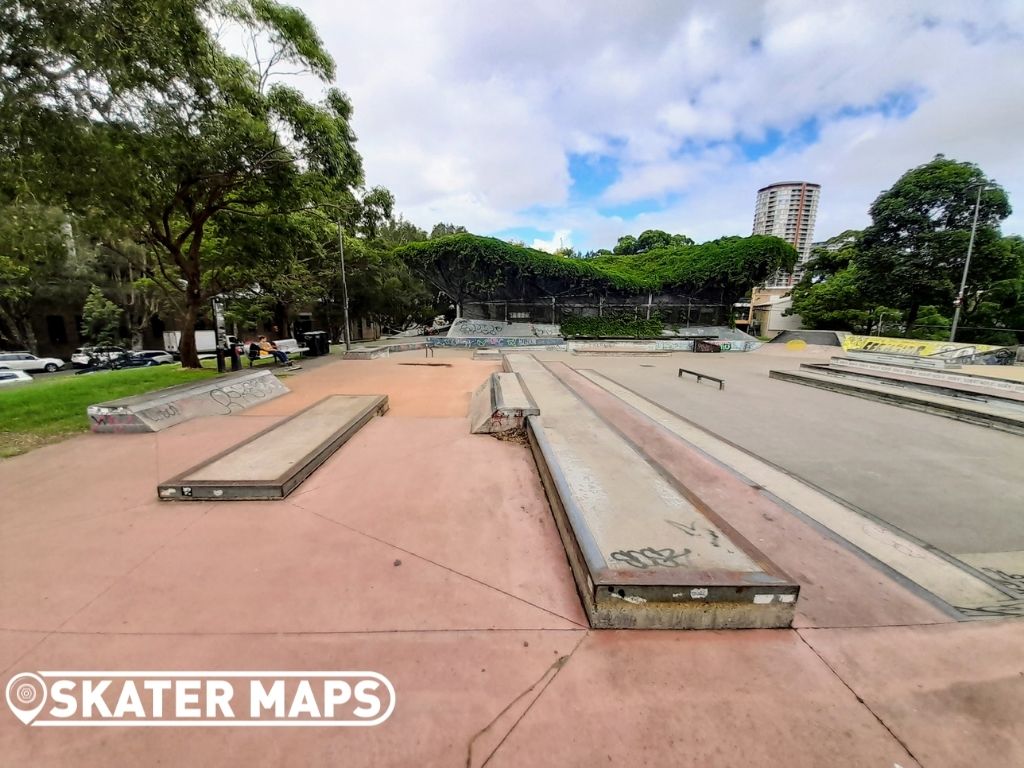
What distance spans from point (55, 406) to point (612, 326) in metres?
34.2

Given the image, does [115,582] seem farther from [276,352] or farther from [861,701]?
[276,352]

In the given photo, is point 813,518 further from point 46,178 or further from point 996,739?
point 46,178

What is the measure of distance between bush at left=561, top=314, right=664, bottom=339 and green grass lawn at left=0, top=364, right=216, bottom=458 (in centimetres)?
2886

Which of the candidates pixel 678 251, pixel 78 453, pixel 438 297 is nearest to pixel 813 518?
pixel 78 453

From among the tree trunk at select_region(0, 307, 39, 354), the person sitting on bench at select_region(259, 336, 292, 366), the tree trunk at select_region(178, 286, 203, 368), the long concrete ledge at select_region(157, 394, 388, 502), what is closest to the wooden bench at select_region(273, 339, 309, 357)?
the person sitting on bench at select_region(259, 336, 292, 366)

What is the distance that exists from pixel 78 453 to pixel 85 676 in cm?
506

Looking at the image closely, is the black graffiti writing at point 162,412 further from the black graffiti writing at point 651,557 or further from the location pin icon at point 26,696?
the black graffiti writing at point 651,557

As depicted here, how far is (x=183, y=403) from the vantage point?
736 cm

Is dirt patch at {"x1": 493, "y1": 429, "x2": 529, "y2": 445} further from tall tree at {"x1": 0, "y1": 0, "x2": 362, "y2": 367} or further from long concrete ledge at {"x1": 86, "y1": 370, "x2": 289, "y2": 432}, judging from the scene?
tall tree at {"x1": 0, "y1": 0, "x2": 362, "y2": 367}

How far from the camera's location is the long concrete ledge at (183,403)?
632 cm

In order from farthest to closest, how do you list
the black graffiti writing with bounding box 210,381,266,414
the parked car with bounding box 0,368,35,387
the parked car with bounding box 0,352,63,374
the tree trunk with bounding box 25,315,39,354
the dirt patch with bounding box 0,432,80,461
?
the tree trunk with bounding box 25,315,39,354 → the parked car with bounding box 0,352,63,374 → the parked car with bounding box 0,368,35,387 → the black graffiti writing with bounding box 210,381,266,414 → the dirt patch with bounding box 0,432,80,461

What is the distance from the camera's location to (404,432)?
6309 millimetres

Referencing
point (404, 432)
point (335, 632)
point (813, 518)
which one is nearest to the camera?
point (335, 632)

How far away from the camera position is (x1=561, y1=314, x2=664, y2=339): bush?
35.4m
